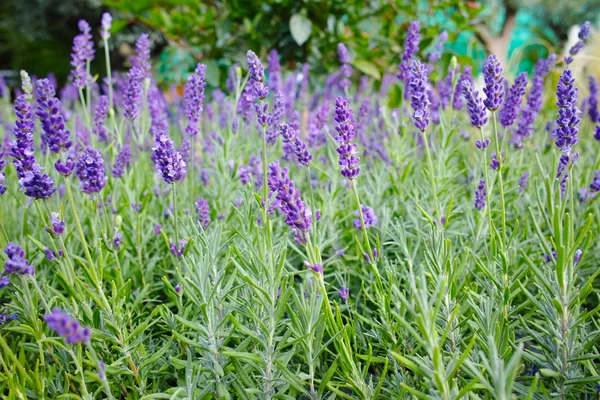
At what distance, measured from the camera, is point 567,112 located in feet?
4.45

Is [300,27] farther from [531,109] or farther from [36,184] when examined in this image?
[36,184]

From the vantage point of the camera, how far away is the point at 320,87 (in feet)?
14.1

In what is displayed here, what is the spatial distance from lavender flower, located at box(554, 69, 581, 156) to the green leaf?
2.24 m

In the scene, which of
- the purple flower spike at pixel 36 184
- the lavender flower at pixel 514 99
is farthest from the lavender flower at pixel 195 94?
the lavender flower at pixel 514 99

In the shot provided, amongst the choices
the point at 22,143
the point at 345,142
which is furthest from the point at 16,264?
the point at 345,142

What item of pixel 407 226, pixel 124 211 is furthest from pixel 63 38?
pixel 407 226

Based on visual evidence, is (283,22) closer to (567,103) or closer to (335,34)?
(335,34)

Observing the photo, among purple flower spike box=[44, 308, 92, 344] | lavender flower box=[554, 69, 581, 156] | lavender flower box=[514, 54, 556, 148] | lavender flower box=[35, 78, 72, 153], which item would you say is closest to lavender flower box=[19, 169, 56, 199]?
lavender flower box=[35, 78, 72, 153]

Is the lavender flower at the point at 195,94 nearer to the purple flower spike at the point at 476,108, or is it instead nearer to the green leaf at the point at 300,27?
the purple flower spike at the point at 476,108

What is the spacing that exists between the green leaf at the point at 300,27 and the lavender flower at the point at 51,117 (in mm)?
2288

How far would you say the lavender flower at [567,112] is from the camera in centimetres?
134

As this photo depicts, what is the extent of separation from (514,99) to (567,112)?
2.11ft

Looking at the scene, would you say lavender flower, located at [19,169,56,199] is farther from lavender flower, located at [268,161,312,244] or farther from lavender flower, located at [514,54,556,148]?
lavender flower, located at [514,54,556,148]

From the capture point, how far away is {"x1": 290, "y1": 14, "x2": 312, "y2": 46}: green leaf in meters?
3.34
